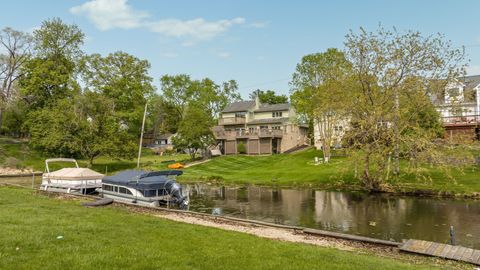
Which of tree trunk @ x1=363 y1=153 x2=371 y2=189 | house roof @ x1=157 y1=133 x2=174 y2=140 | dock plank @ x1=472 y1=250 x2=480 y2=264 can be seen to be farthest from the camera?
house roof @ x1=157 y1=133 x2=174 y2=140

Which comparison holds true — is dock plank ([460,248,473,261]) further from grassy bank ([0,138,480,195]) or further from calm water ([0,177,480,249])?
grassy bank ([0,138,480,195])

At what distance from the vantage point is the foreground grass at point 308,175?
28.1m

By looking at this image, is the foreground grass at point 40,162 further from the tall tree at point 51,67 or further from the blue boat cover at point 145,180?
the blue boat cover at point 145,180

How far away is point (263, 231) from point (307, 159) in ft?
119

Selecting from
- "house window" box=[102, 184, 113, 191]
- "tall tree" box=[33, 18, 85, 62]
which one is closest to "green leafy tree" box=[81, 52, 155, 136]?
"tall tree" box=[33, 18, 85, 62]

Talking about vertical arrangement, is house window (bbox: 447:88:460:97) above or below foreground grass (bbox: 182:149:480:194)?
above

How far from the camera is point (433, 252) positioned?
448 inches

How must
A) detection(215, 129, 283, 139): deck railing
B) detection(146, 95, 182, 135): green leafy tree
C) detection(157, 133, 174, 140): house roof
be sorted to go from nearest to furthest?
detection(215, 129, 283, 139): deck railing
detection(157, 133, 174, 140): house roof
detection(146, 95, 182, 135): green leafy tree

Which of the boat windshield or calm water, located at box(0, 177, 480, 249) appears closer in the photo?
calm water, located at box(0, 177, 480, 249)

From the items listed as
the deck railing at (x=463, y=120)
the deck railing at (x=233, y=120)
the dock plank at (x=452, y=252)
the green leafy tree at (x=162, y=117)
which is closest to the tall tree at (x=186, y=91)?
the green leafy tree at (x=162, y=117)

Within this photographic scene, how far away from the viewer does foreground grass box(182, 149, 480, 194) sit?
28.1m

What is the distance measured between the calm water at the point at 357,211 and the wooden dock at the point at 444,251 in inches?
133

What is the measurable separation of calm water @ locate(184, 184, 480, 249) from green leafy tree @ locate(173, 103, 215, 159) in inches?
946

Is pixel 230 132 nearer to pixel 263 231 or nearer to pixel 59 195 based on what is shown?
pixel 59 195
